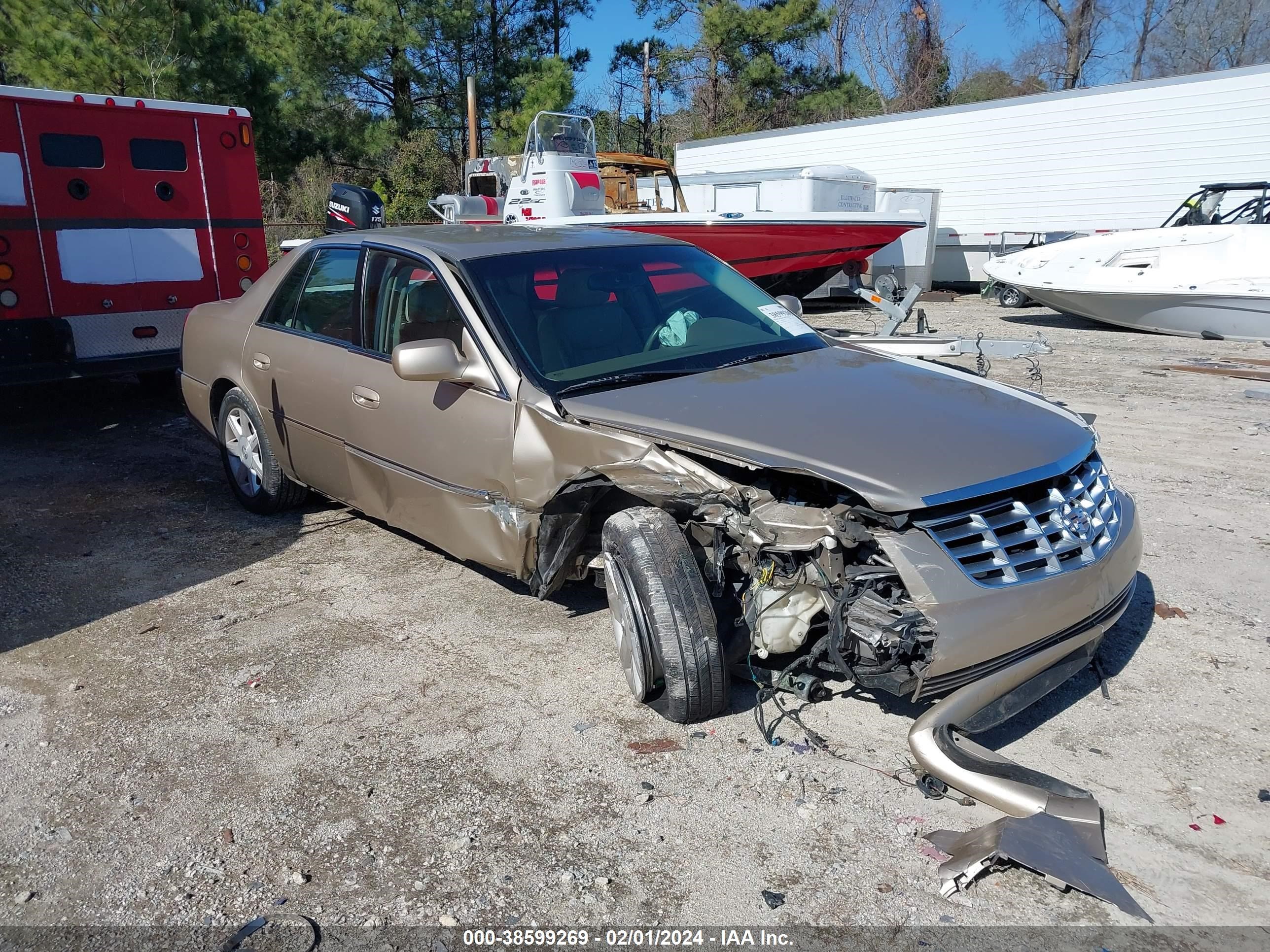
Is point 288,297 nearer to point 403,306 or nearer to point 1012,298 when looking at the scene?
point 403,306

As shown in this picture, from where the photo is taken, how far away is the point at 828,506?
319 centimetres

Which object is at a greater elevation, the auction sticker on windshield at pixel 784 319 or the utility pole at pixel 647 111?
the utility pole at pixel 647 111

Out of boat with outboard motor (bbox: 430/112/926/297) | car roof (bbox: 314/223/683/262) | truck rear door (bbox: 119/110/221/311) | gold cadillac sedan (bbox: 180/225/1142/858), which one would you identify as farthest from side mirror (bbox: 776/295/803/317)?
boat with outboard motor (bbox: 430/112/926/297)

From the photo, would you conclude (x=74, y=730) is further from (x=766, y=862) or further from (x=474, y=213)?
(x=474, y=213)

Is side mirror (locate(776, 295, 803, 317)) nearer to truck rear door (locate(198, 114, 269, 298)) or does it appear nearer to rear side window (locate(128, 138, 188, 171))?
truck rear door (locate(198, 114, 269, 298))

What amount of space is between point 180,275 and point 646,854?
720 centimetres

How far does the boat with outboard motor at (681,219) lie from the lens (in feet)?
41.0

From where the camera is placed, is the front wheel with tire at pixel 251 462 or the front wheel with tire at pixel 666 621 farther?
the front wheel with tire at pixel 251 462

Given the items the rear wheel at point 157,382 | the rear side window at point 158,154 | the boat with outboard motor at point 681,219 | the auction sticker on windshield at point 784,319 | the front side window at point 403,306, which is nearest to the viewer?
the front side window at point 403,306

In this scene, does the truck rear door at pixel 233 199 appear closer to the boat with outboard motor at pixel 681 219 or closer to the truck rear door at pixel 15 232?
the truck rear door at pixel 15 232

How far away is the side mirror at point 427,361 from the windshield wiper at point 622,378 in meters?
0.47

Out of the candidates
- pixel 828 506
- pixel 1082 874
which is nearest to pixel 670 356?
pixel 828 506

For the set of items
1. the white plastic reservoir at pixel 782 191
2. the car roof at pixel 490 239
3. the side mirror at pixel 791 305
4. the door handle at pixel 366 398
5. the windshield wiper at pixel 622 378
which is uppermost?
the white plastic reservoir at pixel 782 191

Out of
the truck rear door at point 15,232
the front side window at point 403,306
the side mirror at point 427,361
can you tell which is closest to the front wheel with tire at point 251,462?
the front side window at point 403,306
